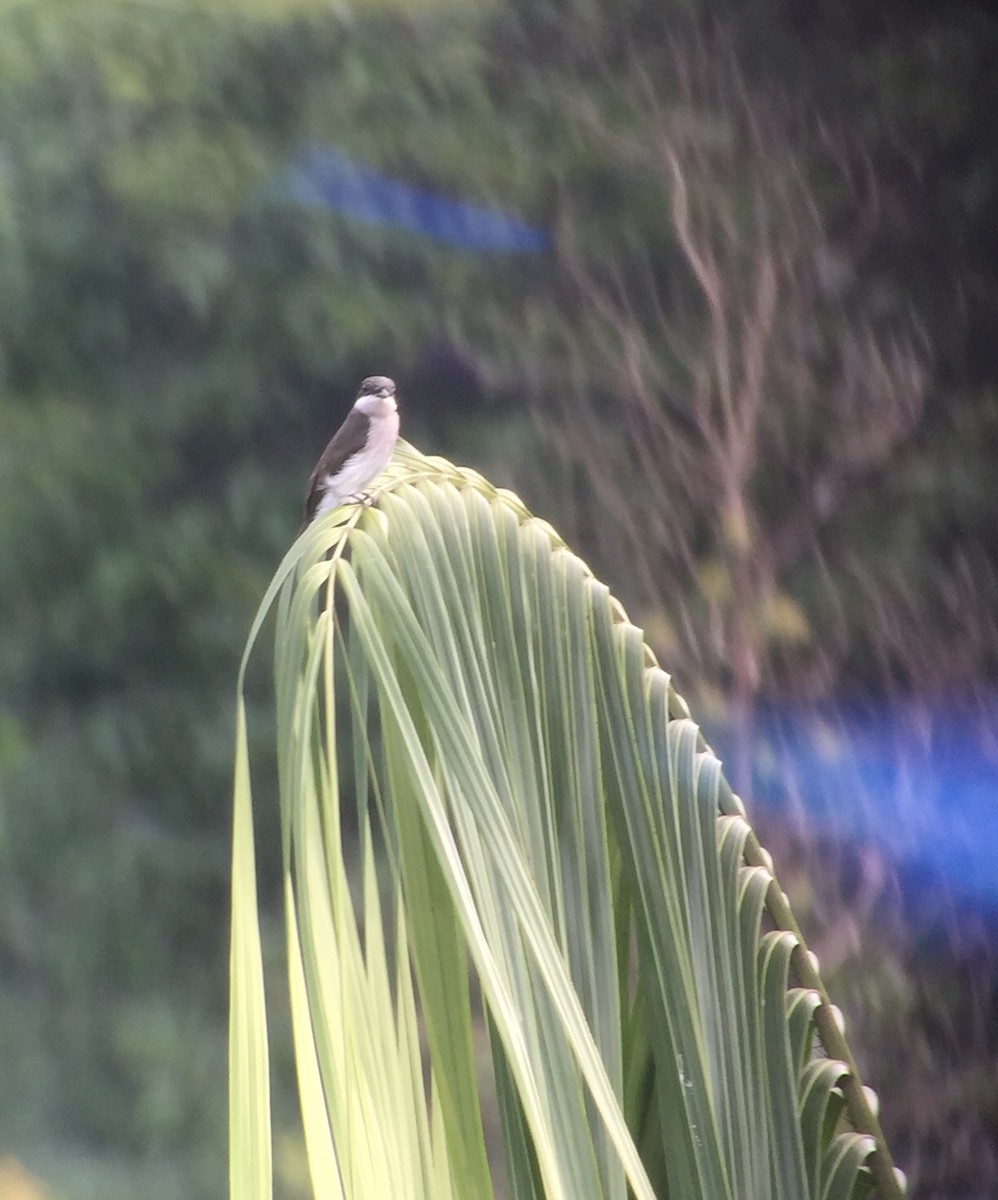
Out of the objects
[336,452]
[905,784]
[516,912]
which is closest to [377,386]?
[336,452]

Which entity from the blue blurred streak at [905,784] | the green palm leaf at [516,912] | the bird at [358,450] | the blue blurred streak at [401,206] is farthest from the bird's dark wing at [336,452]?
the blue blurred streak at [905,784]

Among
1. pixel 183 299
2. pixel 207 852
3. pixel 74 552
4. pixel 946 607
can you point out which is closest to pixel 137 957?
pixel 207 852

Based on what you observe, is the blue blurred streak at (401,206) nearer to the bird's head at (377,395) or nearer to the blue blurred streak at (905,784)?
the bird's head at (377,395)

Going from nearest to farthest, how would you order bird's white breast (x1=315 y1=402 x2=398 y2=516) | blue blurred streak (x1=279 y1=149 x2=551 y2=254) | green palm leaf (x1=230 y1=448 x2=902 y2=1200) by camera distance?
green palm leaf (x1=230 y1=448 x2=902 y2=1200) < bird's white breast (x1=315 y1=402 x2=398 y2=516) < blue blurred streak (x1=279 y1=149 x2=551 y2=254)

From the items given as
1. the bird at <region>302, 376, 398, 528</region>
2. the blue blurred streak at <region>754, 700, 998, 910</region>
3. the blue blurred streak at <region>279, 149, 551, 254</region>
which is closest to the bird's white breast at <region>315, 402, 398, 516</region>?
the bird at <region>302, 376, 398, 528</region>

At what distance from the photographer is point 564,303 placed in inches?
53.7

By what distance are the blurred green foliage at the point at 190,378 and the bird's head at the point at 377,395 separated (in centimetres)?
2

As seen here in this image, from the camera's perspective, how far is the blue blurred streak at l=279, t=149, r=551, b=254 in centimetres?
124

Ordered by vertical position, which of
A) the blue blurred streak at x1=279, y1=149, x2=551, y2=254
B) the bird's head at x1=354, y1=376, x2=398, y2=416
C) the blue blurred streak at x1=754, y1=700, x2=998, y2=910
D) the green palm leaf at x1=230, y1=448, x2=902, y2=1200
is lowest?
the blue blurred streak at x1=754, y1=700, x2=998, y2=910

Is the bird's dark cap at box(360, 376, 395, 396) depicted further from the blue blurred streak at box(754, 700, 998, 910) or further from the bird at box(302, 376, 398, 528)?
the blue blurred streak at box(754, 700, 998, 910)

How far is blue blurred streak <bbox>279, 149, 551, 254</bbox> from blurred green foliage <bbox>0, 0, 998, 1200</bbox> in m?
0.01

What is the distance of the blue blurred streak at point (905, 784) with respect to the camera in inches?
57.2

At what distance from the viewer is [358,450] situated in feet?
3.69

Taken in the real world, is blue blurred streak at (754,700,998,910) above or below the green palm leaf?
below
